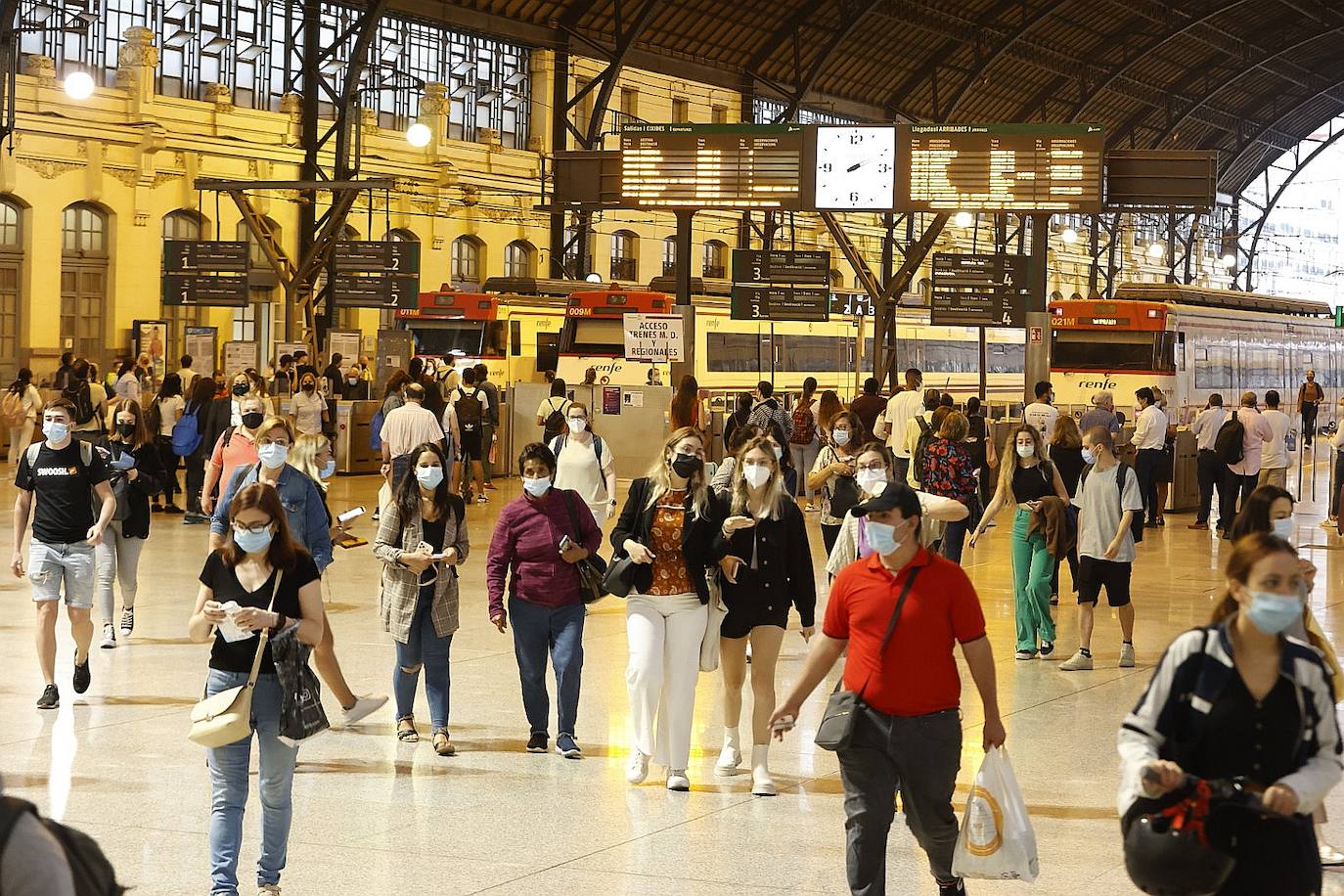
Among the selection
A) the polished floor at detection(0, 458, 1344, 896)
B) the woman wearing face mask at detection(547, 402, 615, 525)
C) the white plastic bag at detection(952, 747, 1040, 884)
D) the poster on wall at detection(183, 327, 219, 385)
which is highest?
the poster on wall at detection(183, 327, 219, 385)

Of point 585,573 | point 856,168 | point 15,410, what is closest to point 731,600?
point 585,573

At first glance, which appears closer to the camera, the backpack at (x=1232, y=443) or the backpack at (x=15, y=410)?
the backpack at (x=1232, y=443)

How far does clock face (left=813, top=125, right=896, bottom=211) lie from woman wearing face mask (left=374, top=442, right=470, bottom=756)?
684 inches

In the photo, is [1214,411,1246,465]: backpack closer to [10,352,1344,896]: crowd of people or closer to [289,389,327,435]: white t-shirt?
[10,352,1344,896]: crowd of people

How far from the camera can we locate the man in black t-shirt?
33.9 ft

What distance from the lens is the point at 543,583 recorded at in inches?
365

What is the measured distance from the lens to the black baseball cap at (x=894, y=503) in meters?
5.91

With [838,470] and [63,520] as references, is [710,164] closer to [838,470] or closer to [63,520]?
[838,470]

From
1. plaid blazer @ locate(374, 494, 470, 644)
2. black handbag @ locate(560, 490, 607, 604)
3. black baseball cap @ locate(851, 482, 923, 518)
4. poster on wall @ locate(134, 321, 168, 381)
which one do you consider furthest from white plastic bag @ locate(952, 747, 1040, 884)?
poster on wall @ locate(134, 321, 168, 381)

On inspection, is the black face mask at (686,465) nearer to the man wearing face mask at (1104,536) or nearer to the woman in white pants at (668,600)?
the woman in white pants at (668,600)

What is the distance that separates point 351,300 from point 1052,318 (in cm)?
1324

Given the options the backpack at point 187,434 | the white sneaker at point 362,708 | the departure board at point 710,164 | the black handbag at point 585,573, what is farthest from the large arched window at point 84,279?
the black handbag at point 585,573

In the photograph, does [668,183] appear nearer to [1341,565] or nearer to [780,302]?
[780,302]

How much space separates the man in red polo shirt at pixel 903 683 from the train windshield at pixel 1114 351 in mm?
28754
